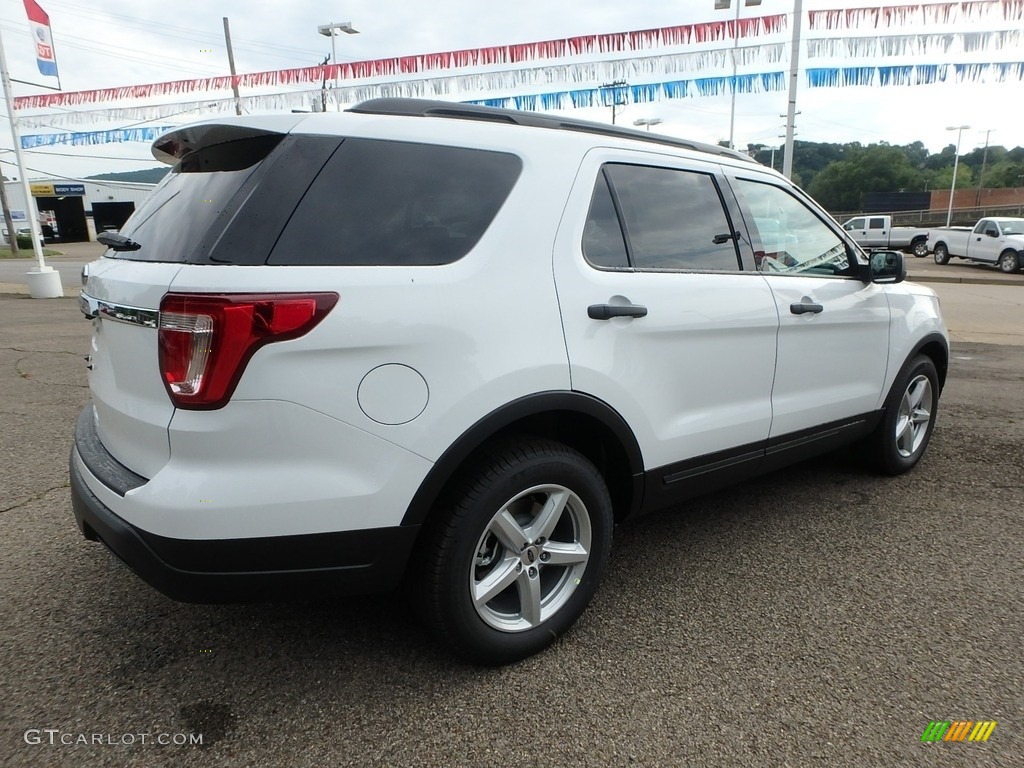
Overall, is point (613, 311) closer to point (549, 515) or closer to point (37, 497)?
point (549, 515)

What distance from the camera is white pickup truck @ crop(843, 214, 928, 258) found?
31250mm

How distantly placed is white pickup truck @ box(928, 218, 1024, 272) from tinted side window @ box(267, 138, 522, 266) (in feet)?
83.4

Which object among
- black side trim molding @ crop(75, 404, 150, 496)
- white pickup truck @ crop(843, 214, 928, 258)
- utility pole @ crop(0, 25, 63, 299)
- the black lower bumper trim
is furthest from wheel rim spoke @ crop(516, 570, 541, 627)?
white pickup truck @ crop(843, 214, 928, 258)

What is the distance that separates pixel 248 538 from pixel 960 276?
24.2 metres

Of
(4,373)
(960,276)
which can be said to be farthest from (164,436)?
(960,276)

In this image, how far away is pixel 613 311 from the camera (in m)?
2.38

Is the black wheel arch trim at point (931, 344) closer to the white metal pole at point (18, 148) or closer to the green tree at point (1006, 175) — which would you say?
the white metal pole at point (18, 148)

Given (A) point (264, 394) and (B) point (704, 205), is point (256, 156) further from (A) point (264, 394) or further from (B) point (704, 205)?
(B) point (704, 205)

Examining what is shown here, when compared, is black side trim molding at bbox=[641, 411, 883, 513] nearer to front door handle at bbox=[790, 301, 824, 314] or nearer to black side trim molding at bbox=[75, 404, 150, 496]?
front door handle at bbox=[790, 301, 824, 314]

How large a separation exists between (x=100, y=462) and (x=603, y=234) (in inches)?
72.5

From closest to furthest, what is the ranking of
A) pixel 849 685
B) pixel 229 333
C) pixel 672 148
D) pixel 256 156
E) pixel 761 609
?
1. pixel 229 333
2. pixel 256 156
3. pixel 849 685
4. pixel 761 609
5. pixel 672 148

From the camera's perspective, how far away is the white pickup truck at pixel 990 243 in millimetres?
22109

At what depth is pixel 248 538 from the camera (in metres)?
1.85

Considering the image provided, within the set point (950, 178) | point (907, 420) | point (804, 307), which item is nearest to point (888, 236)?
point (907, 420)
